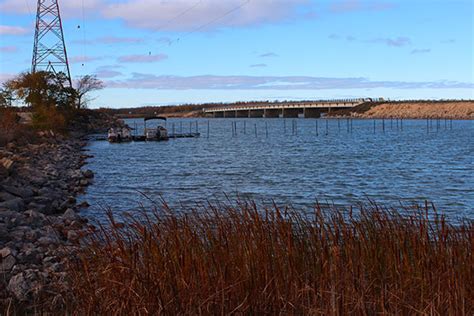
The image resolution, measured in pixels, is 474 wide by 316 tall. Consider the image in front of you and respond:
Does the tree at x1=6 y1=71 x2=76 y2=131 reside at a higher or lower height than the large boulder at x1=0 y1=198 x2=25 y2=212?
higher

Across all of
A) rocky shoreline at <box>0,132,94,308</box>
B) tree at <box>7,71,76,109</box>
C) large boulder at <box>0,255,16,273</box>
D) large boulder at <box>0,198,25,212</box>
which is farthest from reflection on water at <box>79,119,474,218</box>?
tree at <box>7,71,76,109</box>

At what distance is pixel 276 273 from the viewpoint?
757 cm

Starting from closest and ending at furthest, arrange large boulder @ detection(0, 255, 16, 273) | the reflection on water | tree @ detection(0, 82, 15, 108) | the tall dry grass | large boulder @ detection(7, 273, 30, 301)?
the tall dry grass
large boulder @ detection(7, 273, 30, 301)
large boulder @ detection(0, 255, 16, 273)
the reflection on water
tree @ detection(0, 82, 15, 108)

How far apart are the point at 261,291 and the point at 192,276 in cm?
89

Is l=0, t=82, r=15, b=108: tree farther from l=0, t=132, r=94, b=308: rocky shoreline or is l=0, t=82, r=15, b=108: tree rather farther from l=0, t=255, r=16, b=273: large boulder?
l=0, t=255, r=16, b=273: large boulder

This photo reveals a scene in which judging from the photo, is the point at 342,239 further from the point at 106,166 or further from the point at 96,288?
the point at 106,166

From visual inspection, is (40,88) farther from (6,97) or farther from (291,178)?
(291,178)

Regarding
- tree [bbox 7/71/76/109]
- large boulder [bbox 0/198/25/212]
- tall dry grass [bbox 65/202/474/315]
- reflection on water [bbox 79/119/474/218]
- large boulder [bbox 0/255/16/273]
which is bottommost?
reflection on water [bbox 79/119/474/218]

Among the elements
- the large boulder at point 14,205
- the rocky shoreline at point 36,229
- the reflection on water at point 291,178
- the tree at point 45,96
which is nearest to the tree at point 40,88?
the tree at point 45,96

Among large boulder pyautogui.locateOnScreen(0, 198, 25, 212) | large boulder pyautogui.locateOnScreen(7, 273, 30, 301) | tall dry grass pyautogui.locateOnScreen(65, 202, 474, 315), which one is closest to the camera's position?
tall dry grass pyautogui.locateOnScreen(65, 202, 474, 315)

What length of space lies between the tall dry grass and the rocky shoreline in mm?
1098

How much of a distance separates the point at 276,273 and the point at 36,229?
37.0 feet

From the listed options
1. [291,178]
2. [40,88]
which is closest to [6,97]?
[40,88]

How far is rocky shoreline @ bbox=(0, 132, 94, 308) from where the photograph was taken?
1003 centimetres
